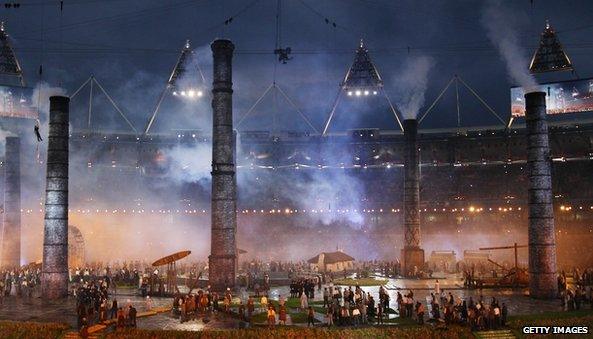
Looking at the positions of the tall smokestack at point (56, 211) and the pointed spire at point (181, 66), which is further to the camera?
the pointed spire at point (181, 66)

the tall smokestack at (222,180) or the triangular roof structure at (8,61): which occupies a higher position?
the triangular roof structure at (8,61)

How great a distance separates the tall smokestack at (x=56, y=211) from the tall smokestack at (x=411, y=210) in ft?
75.1

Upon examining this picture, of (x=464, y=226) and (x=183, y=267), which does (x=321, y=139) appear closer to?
(x=464, y=226)

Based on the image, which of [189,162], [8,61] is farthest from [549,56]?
[8,61]

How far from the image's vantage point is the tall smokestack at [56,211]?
27750mm

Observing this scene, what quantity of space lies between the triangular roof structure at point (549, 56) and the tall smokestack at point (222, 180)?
2141 cm

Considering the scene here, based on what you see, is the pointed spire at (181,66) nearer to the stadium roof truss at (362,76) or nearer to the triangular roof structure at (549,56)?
the stadium roof truss at (362,76)

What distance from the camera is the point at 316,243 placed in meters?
55.6

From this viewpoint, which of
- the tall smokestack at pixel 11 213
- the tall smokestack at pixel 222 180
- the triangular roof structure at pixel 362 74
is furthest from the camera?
the triangular roof structure at pixel 362 74

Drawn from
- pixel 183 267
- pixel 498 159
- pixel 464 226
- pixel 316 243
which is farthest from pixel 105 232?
pixel 498 159

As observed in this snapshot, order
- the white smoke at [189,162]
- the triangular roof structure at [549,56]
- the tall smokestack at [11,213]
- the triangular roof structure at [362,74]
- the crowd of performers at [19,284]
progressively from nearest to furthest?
the crowd of performers at [19,284]
the triangular roof structure at [549,56]
the tall smokestack at [11,213]
the triangular roof structure at [362,74]
the white smoke at [189,162]

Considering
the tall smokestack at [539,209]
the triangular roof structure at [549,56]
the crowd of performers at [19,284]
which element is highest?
the triangular roof structure at [549,56]

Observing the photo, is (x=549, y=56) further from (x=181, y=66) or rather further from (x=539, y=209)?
(x=181, y=66)

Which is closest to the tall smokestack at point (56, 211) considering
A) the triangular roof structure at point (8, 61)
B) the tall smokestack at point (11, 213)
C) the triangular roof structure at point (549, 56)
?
the triangular roof structure at point (8, 61)
